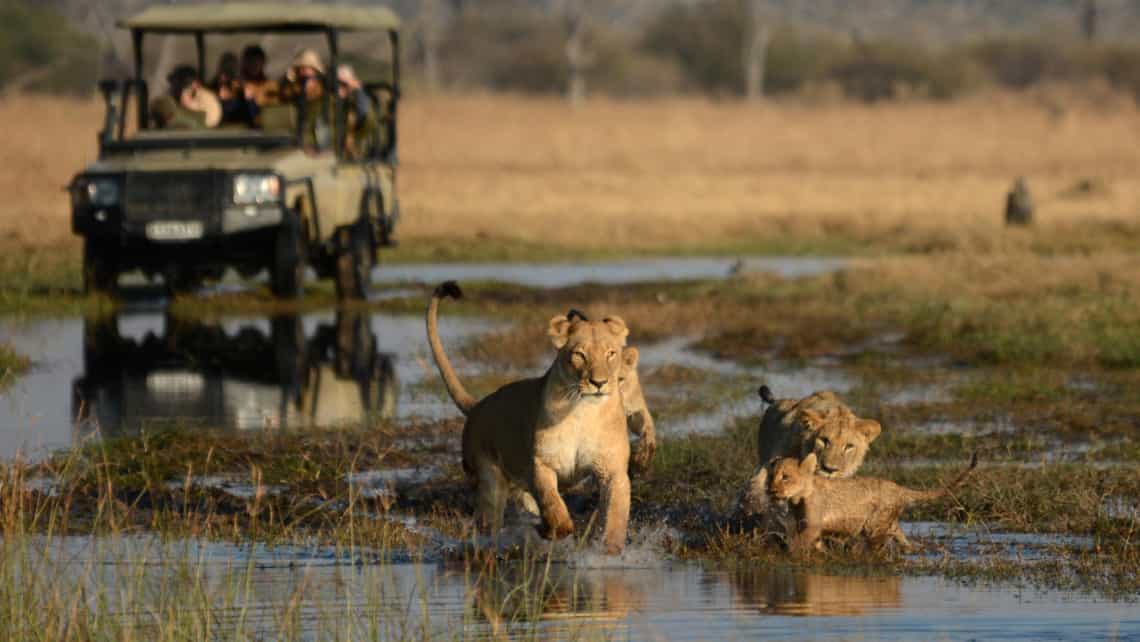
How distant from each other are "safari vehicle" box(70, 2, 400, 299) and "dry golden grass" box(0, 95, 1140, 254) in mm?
5856

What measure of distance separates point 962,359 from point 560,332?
699 centimetres

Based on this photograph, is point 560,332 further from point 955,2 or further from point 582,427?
point 955,2

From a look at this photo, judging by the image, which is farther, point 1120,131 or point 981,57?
point 981,57

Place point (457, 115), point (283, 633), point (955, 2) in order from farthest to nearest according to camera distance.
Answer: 1. point (955, 2)
2. point (457, 115)
3. point (283, 633)

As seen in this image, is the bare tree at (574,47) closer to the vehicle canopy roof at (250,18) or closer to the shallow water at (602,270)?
the shallow water at (602,270)

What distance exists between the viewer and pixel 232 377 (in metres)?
13.0

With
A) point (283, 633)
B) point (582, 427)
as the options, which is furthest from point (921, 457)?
point (283, 633)

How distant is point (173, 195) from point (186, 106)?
1.20m

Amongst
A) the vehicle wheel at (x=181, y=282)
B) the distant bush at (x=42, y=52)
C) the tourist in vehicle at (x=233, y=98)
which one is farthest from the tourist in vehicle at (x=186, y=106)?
the distant bush at (x=42, y=52)

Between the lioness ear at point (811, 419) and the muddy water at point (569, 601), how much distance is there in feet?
1.81

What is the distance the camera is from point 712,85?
227 ft

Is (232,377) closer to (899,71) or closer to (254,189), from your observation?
(254,189)

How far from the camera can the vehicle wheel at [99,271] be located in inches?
670

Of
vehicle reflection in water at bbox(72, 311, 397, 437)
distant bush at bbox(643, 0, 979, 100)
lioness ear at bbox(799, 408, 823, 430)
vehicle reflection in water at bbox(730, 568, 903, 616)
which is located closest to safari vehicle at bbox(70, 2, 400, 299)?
vehicle reflection in water at bbox(72, 311, 397, 437)
